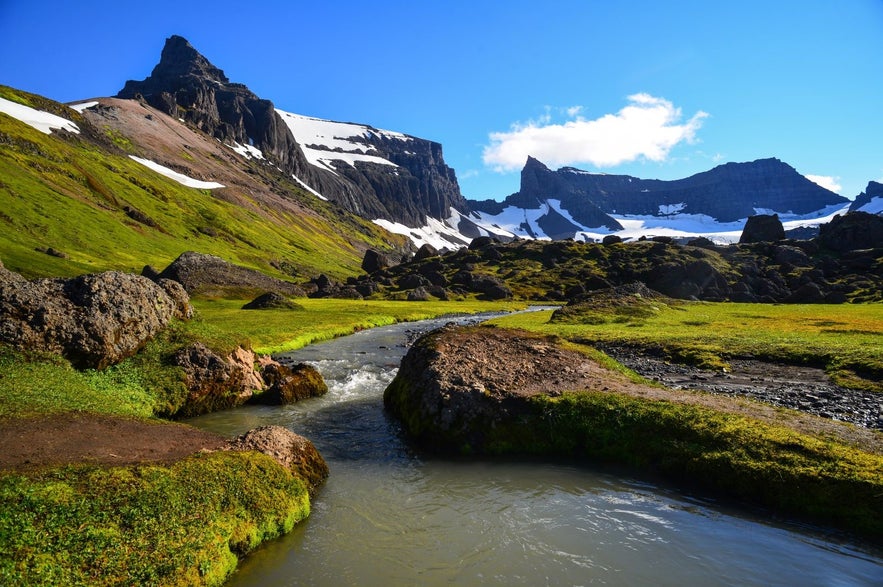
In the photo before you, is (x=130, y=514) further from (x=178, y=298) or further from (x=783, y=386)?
(x=783, y=386)

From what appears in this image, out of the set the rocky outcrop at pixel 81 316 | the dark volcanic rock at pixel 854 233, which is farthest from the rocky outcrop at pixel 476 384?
the dark volcanic rock at pixel 854 233

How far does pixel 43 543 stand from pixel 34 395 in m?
12.5

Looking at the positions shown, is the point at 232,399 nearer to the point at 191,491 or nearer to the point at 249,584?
the point at 191,491

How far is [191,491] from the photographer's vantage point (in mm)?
12695

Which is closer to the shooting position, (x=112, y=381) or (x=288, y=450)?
(x=288, y=450)

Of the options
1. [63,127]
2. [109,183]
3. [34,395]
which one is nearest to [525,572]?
[34,395]

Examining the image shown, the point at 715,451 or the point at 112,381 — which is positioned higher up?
the point at 112,381

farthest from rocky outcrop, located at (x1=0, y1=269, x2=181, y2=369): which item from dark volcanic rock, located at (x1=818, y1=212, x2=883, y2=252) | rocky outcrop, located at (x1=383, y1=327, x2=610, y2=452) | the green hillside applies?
dark volcanic rock, located at (x1=818, y1=212, x2=883, y2=252)

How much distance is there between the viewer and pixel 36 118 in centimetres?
18375

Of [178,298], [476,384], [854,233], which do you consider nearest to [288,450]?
[476,384]

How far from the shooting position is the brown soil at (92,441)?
13219 mm

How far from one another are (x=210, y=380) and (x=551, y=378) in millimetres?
20215

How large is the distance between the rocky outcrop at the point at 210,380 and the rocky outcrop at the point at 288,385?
4.17ft

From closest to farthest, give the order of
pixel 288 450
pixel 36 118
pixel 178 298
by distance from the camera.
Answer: pixel 288 450
pixel 178 298
pixel 36 118
